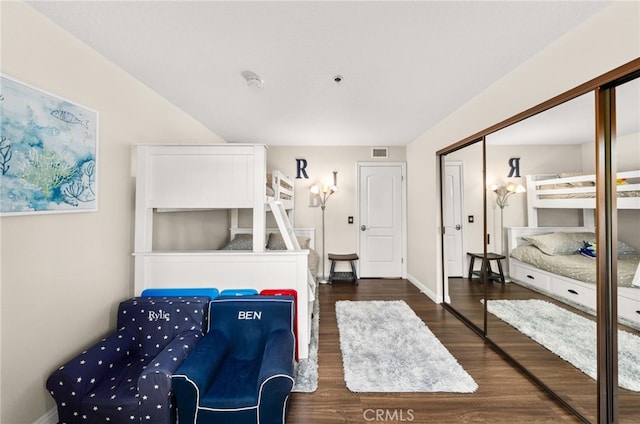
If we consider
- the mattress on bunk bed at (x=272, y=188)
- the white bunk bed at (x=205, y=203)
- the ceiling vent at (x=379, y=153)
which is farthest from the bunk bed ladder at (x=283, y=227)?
the ceiling vent at (x=379, y=153)

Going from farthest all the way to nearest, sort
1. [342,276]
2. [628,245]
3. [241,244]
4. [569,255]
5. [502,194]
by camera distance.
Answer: [342,276]
[241,244]
[502,194]
[569,255]
[628,245]

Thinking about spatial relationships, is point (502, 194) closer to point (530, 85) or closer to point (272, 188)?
point (530, 85)

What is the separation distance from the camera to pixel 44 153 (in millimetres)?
1532

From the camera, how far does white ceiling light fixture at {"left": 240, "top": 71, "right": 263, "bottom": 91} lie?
2.17 metres

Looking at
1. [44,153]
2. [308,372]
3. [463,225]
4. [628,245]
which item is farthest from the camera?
[463,225]

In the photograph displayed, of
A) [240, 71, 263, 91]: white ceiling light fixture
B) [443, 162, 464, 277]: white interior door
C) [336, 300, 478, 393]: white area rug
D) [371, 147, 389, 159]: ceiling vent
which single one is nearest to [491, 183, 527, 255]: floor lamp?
[443, 162, 464, 277]: white interior door

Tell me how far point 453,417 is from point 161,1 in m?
3.01

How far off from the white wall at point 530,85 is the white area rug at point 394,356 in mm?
1087

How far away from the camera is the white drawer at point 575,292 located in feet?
5.20

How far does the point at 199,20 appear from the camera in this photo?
1.57 metres

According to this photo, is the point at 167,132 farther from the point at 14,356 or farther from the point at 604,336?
the point at 604,336

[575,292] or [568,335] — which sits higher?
[575,292]

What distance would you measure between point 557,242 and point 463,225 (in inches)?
46.7

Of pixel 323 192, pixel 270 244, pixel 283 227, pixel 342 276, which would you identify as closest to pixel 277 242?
pixel 270 244
